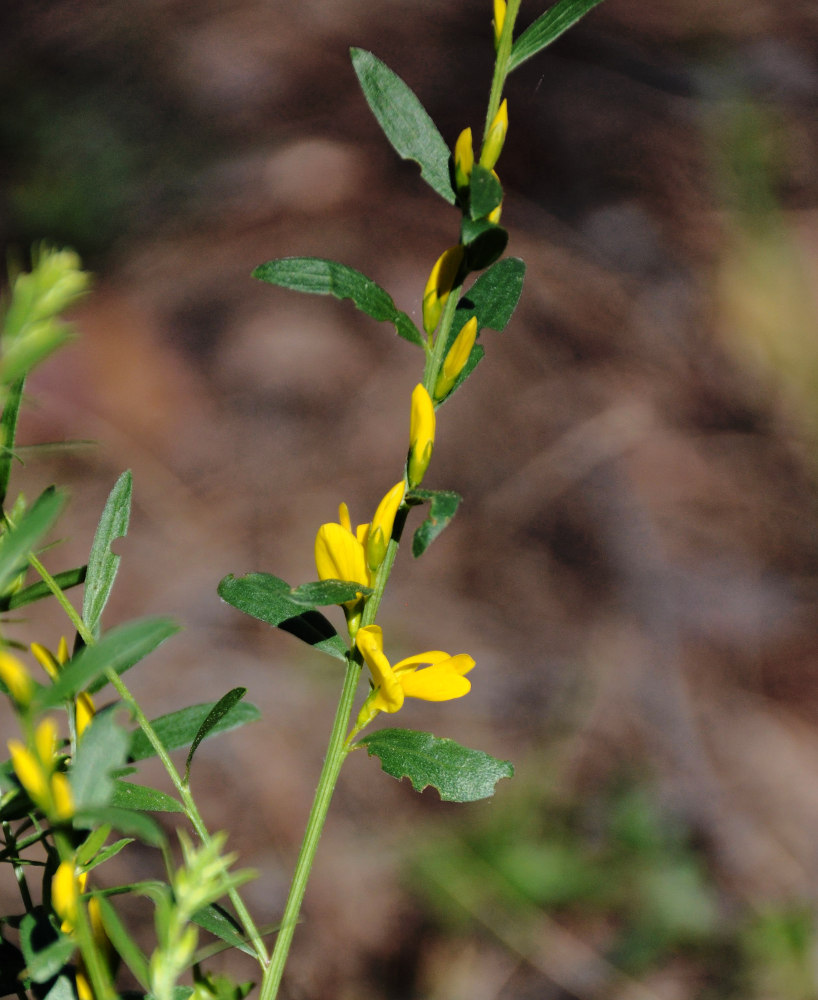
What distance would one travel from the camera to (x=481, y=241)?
1.01 ft

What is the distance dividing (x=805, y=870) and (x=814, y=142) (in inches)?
67.8

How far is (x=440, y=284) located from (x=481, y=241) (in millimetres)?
24

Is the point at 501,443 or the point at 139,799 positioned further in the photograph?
the point at 501,443

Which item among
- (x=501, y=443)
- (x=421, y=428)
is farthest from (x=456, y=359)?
(x=501, y=443)

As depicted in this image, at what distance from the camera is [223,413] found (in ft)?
5.90

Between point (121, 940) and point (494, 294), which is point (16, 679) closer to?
point (121, 940)

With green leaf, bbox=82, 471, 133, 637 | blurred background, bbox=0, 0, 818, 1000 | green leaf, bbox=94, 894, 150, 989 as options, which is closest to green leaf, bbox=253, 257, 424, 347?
green leaf, bbox=82, 471, 133, 637

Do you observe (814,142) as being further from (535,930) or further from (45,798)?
(45,798)

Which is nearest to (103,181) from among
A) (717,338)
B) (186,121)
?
(186,121)

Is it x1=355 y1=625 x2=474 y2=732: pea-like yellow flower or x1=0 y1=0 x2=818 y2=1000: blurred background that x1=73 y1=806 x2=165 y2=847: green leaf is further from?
x1=0 y1=0 x2=818 y2=1000: blurred background

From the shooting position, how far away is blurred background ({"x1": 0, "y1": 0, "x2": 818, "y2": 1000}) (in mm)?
1269

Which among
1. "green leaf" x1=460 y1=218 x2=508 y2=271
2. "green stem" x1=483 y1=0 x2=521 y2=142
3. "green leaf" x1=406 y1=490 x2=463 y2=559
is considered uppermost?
"green stem" x1=483 y1=0 x2=521 y2=142

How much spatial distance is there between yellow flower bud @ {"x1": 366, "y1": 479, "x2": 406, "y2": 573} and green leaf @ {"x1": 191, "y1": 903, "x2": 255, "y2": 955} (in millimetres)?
141

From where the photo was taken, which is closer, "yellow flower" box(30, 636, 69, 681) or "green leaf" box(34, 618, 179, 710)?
"green leaf" box(34, 618, 179, 710)
